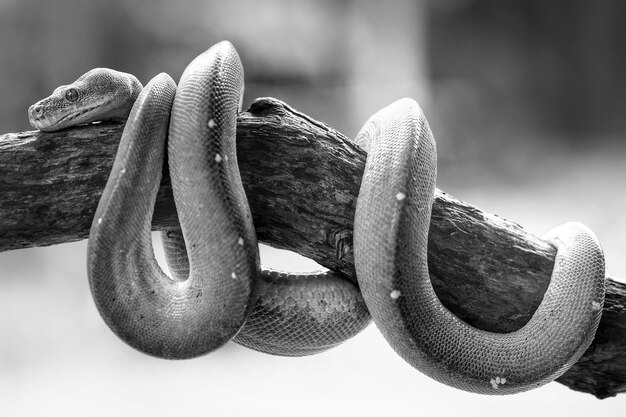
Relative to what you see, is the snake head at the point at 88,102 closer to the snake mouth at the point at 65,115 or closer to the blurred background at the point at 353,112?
the snake mouth at the point at 65,115

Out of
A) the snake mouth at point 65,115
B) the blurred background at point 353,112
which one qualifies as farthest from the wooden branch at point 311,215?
the blurred background at point 353,112

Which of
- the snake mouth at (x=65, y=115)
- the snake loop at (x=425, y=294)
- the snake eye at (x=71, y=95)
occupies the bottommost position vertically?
the snake loop at (x=425, y=294)

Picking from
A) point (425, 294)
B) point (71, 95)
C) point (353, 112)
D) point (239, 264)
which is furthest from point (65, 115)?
point (353, 112)

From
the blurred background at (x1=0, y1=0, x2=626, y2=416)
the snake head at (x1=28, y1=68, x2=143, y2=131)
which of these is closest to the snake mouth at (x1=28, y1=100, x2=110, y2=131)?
the snake head at (x1=28, y1=68, x2=143, y2=131)

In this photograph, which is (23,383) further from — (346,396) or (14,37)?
(14,37)

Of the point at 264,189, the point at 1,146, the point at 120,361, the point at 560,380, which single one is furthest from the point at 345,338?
the point at 120,361

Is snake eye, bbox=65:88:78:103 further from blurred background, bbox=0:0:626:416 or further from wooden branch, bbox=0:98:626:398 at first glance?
blurred background, bbox=0:0:626:416

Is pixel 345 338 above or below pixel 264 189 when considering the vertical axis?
below
